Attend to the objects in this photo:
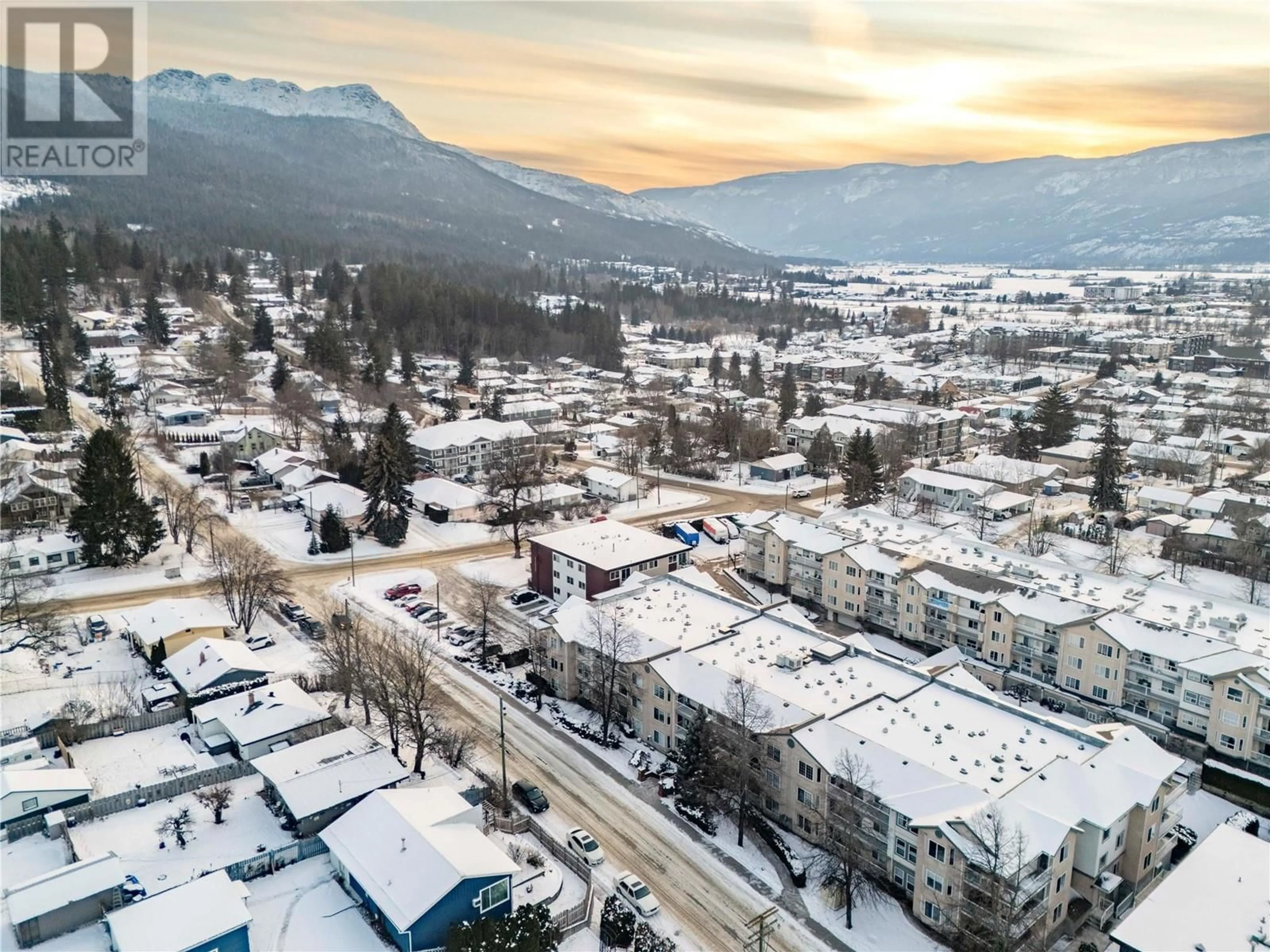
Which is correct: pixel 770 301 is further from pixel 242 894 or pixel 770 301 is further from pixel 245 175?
pixel 242 894

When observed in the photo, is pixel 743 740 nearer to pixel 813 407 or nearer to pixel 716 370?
pixel 813 407

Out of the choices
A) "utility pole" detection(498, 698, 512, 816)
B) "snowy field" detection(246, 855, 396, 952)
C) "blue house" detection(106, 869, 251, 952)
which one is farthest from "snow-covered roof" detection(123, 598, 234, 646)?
"blue house" detection(106, 869, 251, 952)

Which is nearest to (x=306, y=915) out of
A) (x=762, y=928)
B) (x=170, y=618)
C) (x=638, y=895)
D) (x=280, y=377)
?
(x=638, y=895)

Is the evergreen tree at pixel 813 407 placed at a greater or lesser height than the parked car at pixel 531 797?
greater

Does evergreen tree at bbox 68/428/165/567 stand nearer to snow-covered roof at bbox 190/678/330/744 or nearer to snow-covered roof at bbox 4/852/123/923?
snow-covered roof at bbox 190/678/330/744

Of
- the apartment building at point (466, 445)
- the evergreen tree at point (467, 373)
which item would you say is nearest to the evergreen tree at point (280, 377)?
the apartment building at point (466, 445)

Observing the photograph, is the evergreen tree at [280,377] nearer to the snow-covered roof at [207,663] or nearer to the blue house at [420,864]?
the snow-covered roof at [207,663]
